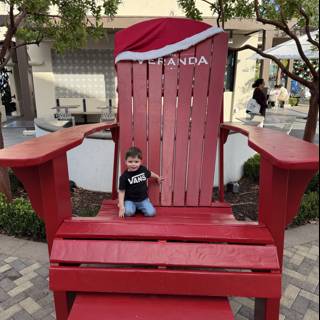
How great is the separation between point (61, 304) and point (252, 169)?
308 cm

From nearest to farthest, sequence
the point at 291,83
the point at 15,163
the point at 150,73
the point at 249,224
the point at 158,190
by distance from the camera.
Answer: the point at 15,163
the point at 249,224
the point at 158,190
the point at 150,73
the point at 291,83

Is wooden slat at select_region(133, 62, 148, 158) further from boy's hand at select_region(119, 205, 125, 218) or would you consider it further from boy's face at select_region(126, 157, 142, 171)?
boy's hand at select_region(119, 205, 125, 218)

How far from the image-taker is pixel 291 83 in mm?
16547

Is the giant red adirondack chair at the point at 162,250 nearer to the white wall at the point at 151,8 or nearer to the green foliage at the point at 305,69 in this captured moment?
the green foliage at the point at 305,69

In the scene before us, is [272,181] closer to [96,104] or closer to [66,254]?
[66,254]

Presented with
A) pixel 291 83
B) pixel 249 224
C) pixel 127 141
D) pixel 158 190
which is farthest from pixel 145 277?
pixel 291 83

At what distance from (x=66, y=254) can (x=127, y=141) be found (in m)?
1.23

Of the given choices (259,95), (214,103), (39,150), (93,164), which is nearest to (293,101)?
(259,95)

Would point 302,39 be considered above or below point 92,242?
above

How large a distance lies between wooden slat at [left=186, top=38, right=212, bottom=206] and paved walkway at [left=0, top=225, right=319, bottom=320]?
0.89 meters

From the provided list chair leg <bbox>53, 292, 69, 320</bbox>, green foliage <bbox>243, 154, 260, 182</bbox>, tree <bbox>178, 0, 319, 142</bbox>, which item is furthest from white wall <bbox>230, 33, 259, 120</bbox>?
chair leg <bbox>53, 292, 69, 320</bbox>

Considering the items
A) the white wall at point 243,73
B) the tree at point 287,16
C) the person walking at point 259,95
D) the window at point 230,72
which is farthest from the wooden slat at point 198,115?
the white wall at point 243,73

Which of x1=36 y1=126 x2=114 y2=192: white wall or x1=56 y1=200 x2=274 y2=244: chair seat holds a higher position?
x1=56 y1=200 x2=274 y2=244: chair seat

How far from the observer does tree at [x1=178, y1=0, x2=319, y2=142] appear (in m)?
2.80
